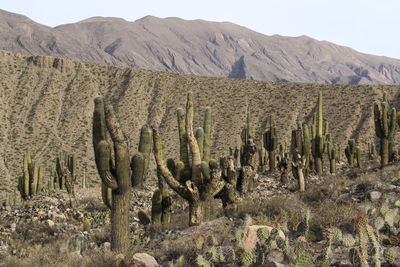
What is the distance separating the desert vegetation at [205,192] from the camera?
6.12 metres

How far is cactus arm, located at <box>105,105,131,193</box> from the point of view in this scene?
304 inches

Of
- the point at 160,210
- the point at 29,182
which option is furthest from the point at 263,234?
the point at 29,182

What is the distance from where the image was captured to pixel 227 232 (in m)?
7.48

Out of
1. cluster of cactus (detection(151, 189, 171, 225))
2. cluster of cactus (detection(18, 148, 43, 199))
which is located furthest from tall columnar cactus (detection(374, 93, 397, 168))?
cluster of cactus (detection(18, 148, 43, 199))

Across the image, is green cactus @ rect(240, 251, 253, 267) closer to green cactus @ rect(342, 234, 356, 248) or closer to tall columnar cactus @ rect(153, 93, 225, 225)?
green cactus @ rect(342, 234, 356, 248)

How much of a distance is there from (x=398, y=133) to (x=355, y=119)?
24.6ft

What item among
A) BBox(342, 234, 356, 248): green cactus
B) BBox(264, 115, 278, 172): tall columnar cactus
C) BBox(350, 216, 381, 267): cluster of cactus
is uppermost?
BBox(350, 216, 381, 267): cluster of cactus

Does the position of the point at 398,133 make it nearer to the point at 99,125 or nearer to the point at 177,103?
the point at 177,103

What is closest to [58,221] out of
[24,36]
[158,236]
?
[158,236]

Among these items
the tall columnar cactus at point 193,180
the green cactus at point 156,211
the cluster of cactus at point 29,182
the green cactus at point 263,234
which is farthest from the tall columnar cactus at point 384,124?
the cluster of cactus at point 29,182

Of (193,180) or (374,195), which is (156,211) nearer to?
(193,180)

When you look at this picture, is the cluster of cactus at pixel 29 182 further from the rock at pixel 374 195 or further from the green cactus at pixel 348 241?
the green cactus at pixel 348 241

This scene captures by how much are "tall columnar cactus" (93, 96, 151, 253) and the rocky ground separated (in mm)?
472

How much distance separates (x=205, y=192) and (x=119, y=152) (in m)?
2.85
